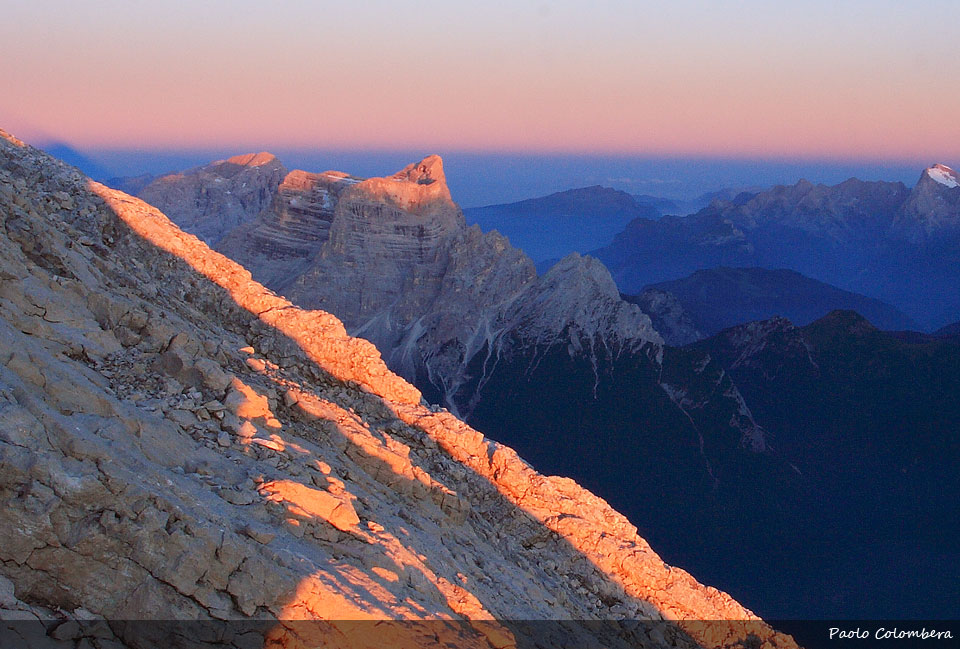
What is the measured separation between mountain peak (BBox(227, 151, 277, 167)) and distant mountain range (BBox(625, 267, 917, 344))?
53.8 m

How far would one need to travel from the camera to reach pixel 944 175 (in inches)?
5630

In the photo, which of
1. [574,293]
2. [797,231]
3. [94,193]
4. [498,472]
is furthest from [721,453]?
[797,231]

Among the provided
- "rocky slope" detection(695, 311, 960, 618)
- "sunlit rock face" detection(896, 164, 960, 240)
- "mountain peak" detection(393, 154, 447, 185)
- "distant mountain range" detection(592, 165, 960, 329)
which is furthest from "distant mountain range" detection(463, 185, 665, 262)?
"rocky slope" detection(695, 311, 960, 618)

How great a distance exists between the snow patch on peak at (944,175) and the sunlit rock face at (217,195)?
119094 mm

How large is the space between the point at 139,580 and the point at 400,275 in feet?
203

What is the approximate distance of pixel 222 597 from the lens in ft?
25.7

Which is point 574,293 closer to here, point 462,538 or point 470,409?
point 470,409

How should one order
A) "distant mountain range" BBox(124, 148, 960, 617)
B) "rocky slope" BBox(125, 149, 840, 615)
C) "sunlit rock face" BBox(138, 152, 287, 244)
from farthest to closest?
1. "sunlit rock face" BBox(138, 152, 287, 244)
2. "rocky slope" BBox(125, 149, 840, 615)
3. "distant mountain range" BBox(124, 148, 960, 617)

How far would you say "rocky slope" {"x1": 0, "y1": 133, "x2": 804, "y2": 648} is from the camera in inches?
292

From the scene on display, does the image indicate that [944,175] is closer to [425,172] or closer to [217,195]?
[425,172]

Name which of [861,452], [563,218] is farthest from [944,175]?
[861,452]

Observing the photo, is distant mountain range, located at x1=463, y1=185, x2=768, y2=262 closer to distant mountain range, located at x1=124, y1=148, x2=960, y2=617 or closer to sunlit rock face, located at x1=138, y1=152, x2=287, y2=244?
sunlit rock face, located at x1=138, y1=152, x2=287, y2=244

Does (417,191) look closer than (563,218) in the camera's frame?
Yes

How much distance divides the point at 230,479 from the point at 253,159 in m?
93.7
